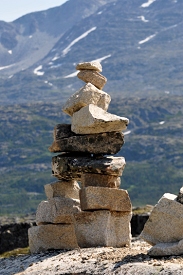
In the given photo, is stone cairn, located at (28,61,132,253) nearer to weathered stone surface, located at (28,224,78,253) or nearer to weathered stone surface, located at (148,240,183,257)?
weathered stone surface, located at (28,224,78,253)

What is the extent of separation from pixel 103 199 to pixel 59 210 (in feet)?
7.83

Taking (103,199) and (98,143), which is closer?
(103,199)

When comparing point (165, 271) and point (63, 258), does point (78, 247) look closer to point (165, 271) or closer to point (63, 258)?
point (63, 258)

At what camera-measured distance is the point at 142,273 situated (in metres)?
22.4

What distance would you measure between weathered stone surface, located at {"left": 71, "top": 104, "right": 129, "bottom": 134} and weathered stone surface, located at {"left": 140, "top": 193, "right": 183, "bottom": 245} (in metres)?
4.21

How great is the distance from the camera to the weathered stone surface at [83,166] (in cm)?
2888

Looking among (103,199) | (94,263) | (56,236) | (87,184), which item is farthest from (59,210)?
(94,263)

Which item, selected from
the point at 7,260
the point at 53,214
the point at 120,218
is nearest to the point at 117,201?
the point at 120,218

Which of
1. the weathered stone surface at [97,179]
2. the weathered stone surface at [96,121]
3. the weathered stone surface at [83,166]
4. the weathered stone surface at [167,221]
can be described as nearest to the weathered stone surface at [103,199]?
the weathered stone surface at [97,179]

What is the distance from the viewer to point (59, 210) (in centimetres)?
3022

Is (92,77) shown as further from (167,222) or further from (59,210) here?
(167,222)

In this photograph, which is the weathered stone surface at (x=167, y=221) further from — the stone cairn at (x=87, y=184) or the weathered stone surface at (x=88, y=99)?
the weathered stone surface at (x=88, y=99)

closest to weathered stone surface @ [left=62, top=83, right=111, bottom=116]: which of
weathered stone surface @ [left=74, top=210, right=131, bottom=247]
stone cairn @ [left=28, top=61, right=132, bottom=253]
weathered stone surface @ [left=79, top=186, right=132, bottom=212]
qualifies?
stone cairn @ [left=28, top=61, right=132, bottom=253]

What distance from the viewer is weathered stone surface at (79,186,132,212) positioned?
93.6 feet
